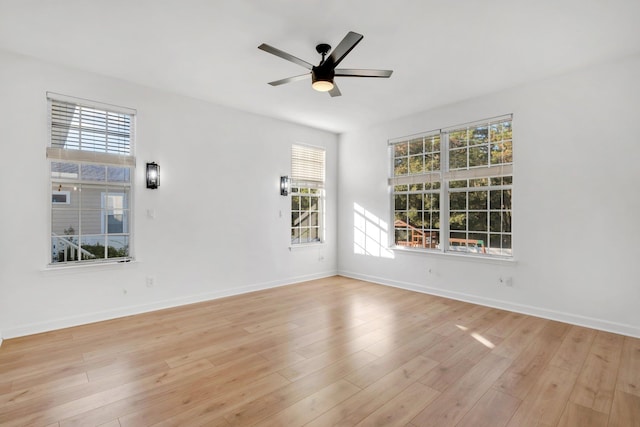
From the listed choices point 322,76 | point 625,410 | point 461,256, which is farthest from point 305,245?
point 625,410

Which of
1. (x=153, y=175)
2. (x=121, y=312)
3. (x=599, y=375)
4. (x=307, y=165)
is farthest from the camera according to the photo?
(x=307, y=165)

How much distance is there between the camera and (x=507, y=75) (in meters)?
4.00

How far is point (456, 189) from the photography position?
5094 millimetres

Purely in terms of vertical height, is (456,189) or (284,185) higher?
(284,185)

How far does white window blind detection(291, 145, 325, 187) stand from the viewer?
614cm

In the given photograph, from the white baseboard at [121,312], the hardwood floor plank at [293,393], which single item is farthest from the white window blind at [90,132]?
the hardwood floor plank at [293,393]

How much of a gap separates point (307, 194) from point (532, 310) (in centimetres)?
404

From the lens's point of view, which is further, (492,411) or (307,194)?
(307,194)

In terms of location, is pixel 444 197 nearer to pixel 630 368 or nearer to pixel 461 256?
pixel 461 256

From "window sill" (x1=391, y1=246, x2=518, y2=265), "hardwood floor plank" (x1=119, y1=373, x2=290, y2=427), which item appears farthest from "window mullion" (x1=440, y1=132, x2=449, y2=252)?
"hardwood floor plank" (x1=119, y1=373, x2=290, y2=427)

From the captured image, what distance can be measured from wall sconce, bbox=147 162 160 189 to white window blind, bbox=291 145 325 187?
2.37m

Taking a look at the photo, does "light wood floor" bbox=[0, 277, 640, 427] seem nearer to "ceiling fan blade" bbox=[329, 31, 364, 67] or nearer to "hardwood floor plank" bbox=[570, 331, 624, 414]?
"hardwood floor plank" bbox=[570, 331, 624, 414]

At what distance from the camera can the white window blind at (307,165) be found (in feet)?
20.2

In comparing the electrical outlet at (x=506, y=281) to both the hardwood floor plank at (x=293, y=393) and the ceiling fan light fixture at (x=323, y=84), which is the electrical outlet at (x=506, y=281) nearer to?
the hardwood floor plank at (x=293, y=393)
